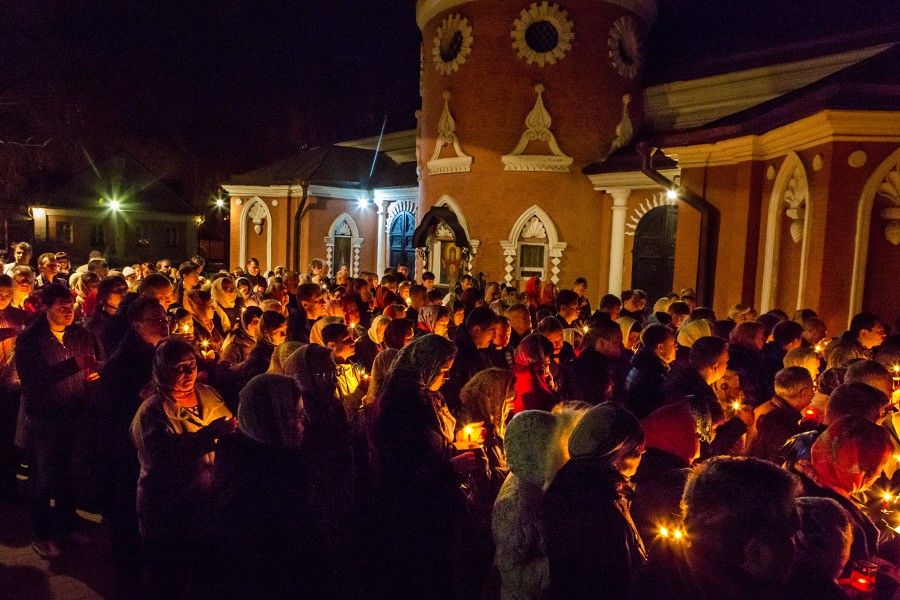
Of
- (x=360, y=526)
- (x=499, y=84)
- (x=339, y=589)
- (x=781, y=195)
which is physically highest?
(x=499, y=84)

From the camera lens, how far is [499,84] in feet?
57.3

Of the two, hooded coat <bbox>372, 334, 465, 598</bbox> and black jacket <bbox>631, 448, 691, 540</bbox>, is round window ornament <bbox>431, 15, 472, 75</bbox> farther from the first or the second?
black jacket <bbox>631, 448, 691, 540</bbox>

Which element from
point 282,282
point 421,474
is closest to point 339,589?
point 421,474

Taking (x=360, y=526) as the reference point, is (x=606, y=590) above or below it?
above

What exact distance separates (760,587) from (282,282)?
29.6ft

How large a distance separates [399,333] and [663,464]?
271 cm

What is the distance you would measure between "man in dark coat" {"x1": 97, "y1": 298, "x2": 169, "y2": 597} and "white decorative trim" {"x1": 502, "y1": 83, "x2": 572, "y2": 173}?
Answer: 14.0 metres

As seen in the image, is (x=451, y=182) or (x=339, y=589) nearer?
(x=339, y=589)

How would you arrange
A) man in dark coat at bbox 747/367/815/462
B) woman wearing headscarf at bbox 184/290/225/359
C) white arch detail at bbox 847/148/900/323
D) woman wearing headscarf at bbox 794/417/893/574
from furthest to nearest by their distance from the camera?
1. white arch detail at bbox 847/148/900/323
2. woman wearing headscarf at bbox 184/290/225/359
3. man in dark coat at bbox 747/367/815/462
4. woman wearing headscarf at bbox 794/417/893/574

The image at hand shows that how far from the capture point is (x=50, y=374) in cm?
453

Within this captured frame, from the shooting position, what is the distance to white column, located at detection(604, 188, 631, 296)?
17000 millimetres

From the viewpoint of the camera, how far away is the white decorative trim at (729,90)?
1427 cm

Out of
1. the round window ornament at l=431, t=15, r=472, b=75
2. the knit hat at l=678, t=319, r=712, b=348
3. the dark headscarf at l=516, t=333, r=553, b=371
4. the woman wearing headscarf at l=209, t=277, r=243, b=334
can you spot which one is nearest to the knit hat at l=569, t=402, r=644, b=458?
the dark headscarf at l=516, t=333, r=553, b=371

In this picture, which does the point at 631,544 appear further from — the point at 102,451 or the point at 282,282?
the point at 282,282
